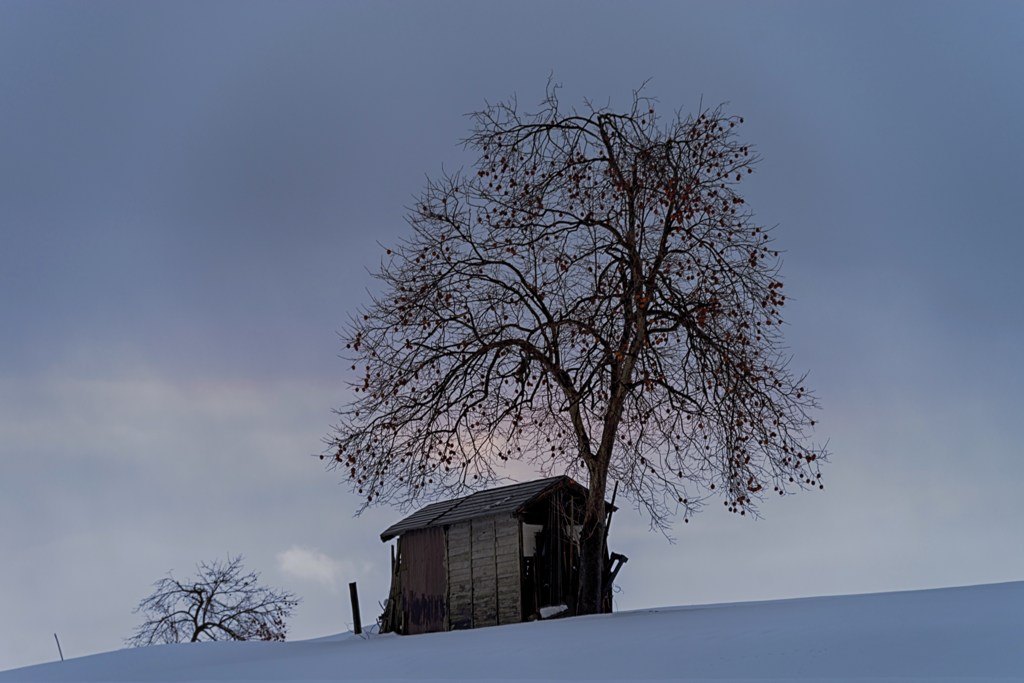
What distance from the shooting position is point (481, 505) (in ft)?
82.2

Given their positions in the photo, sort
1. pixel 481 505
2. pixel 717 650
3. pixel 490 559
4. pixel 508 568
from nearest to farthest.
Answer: pixel 717 650, pixel 508 568, pixel 490 559, pixel 481 505

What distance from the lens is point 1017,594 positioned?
42.2 feet

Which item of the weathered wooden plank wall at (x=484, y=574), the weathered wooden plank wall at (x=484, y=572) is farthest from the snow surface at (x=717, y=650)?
the weathered wooden plank wall at (x=484, y=574)

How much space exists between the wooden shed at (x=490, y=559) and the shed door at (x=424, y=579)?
1.0 inches

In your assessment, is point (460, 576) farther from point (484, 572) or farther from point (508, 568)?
point (508, 568)

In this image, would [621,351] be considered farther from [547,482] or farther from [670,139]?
[547,482]

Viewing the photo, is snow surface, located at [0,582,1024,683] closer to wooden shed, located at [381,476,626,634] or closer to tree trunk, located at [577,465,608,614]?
tree trunk, located at [577,465,608,614]

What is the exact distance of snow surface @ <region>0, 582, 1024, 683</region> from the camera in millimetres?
9125

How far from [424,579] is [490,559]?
258cm

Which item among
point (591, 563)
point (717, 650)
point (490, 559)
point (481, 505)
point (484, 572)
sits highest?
point (481, 505)

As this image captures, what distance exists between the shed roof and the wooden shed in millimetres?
35

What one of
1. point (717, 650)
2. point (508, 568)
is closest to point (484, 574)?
point (508, 568)

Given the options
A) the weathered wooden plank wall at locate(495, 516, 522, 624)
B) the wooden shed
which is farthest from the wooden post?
the weathered wooden plank wall at locate(495, 516, 522, 624)

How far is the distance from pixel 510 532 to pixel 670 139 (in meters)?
10.3
